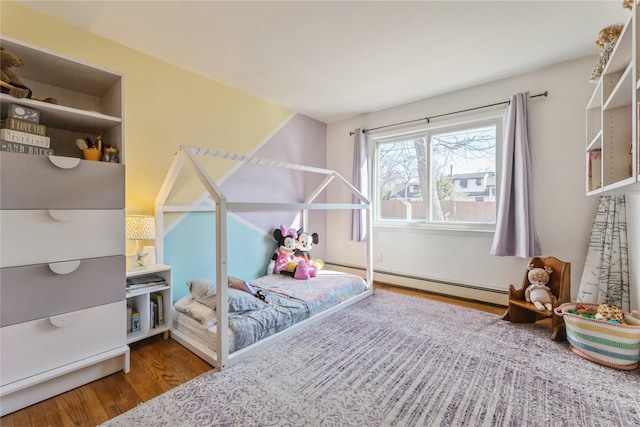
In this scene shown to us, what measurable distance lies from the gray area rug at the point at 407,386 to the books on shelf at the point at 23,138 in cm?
142

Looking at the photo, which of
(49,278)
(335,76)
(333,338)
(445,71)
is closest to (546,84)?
(445,71)

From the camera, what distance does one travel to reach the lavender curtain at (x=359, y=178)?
3.60m

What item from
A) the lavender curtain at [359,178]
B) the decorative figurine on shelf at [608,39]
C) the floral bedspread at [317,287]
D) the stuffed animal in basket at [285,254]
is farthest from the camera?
the lavender curtain at [359,178]

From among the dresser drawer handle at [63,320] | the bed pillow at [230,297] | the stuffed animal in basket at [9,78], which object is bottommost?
the bed pillow at [230,297]

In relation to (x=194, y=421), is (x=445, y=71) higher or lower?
higher

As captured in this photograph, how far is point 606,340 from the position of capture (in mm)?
1631

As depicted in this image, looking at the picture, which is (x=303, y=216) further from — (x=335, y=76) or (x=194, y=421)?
(x=194, y=421)

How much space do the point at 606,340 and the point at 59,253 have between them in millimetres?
→ 3085

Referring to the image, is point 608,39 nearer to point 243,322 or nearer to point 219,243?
point 219,243

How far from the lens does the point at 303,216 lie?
3.63 m

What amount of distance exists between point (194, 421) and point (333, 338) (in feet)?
3.35

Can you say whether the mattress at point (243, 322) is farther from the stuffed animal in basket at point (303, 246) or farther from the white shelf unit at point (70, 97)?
the white shelf unit at point (70, 97)

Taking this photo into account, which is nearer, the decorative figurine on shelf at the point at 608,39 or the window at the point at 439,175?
the decorative figurine on shelf at the point at 608,39

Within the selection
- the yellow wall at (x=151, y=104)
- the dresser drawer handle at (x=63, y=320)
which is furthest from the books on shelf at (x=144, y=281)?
the yellow wall at (x=151, y=104)
